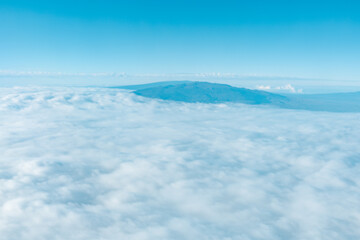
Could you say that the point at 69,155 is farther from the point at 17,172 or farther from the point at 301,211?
the point at 301,211

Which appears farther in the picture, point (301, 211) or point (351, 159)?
point (351, 159)

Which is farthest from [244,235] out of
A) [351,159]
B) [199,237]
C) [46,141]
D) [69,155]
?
[46,141]

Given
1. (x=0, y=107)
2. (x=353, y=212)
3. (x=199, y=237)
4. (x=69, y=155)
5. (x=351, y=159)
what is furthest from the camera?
(x=0, y=107)

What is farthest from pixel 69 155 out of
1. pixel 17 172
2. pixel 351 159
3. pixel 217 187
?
pixel 351 159

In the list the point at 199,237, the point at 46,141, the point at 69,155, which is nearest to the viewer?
the point at 199,237

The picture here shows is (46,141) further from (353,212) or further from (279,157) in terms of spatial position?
(353,212)

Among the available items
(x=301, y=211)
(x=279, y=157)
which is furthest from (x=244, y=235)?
(x=279, y=157)

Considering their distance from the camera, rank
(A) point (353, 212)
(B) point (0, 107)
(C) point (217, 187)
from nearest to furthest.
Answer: (A) point (353, 212), (C) point (217, 187), (B) point (0, 107)

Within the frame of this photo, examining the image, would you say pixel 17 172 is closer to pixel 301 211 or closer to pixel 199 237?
pixel 199 237

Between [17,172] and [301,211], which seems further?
[17,172]
